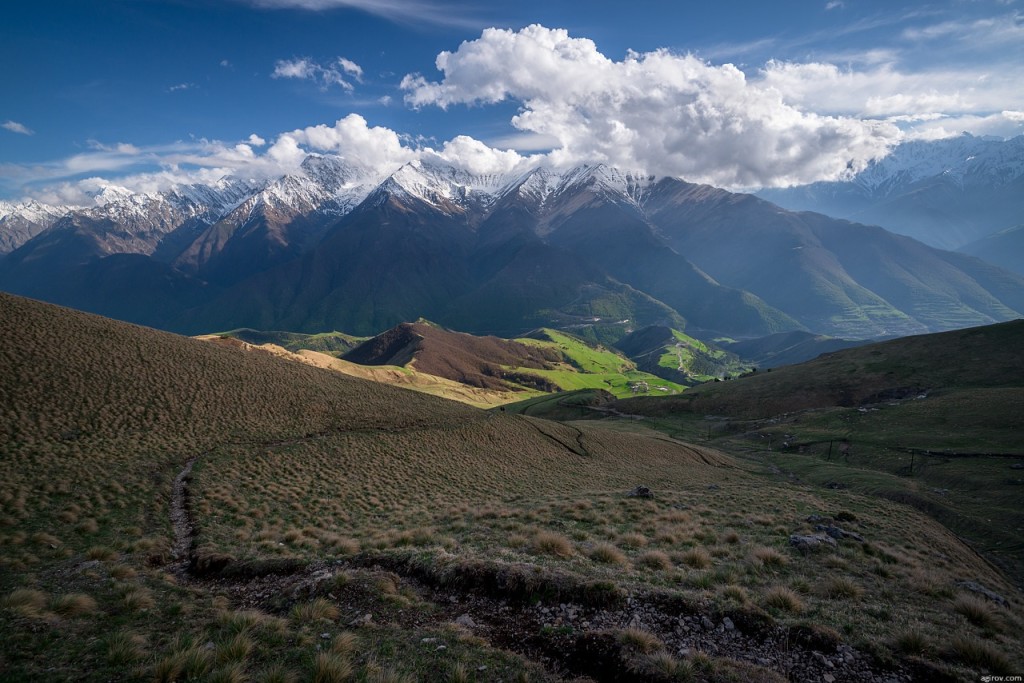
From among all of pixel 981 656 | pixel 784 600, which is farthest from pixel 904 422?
pixel 981 656

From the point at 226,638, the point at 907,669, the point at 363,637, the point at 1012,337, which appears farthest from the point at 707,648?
the point at 1012,337

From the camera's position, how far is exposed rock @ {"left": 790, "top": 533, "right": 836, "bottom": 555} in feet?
56.4

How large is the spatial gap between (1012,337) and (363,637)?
141 meters

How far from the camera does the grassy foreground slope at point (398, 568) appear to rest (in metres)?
8.74

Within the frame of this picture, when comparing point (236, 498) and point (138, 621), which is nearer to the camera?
point (138, 621)

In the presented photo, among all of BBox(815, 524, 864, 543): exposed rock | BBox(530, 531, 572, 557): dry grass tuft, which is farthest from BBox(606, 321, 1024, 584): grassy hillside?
BBox(530, 531, 572, 557): dry grass tuft

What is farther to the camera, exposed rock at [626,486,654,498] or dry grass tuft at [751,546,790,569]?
exposed rock at [626,486,654,498]

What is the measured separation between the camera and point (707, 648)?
9.34m

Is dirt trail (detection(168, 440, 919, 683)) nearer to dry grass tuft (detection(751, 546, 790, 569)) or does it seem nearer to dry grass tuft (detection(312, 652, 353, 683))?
dry grass tuft (detection(312, 652, 353, 683))

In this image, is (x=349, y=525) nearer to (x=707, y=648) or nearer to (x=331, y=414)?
(x=707, y=648)

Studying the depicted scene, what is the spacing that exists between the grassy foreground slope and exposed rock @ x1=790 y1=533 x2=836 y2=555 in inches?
22.4

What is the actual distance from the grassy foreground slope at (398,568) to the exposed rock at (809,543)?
569 millimetres

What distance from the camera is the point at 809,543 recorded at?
17359 millimetres

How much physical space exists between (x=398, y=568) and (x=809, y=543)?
16.1m
